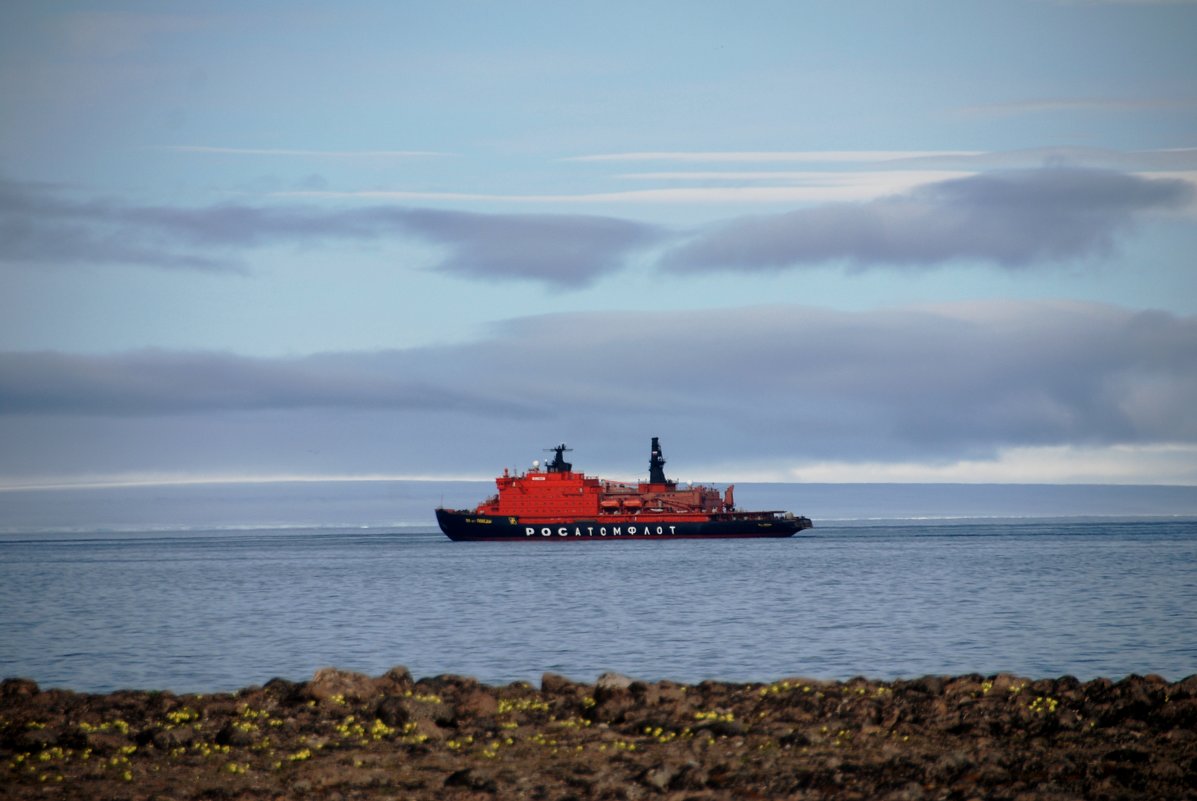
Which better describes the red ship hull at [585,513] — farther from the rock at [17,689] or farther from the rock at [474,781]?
the rock at [474,781]

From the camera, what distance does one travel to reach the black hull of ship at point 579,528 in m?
146

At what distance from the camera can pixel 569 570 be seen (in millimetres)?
92062

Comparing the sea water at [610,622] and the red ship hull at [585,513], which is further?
the red ship hull at [585,513]

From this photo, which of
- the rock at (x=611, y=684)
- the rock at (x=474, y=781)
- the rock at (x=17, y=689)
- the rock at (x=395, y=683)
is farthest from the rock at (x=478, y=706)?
the rock at (x=17, y=689)

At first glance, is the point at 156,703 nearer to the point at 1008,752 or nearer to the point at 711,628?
the point at 1008,752

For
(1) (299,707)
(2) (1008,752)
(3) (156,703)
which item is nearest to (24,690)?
(3) (156,703)

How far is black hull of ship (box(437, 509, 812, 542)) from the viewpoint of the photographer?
146 meters

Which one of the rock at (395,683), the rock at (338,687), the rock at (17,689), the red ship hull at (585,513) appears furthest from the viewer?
the red ship hull at (585,513)

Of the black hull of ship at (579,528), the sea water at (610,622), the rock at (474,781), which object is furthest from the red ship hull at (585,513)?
the rock at (474,781)

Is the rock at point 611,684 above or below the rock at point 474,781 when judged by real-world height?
above

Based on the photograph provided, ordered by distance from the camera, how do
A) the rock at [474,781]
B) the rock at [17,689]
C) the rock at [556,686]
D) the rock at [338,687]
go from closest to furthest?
1. the rock at [474,781]
2. the rock at [338,687]
3. the rock at [556,686]
4. the rock at [17,689]

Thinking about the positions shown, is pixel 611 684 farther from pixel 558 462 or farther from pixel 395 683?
pixel 558 462

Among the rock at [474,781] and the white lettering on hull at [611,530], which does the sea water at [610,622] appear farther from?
the white lettering on hull at [611,530]

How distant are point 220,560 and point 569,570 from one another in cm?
4762
